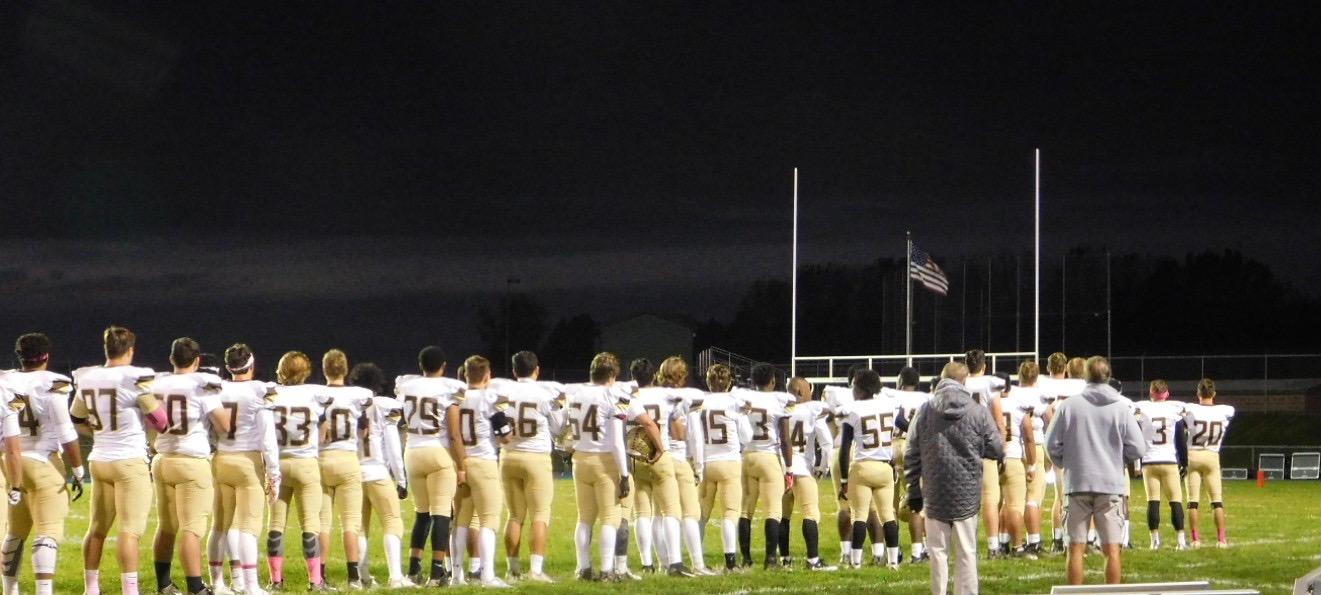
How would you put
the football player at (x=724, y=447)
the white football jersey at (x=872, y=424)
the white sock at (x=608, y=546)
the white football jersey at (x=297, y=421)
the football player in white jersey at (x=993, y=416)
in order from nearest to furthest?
the white football jersey at (x=297, y=421)
the white sock at (x=608, y=546)
the football player at (x=724, y=447)
the white football jersey at (x=872, y=424)
the football player in white jersey at (x=993, y=416)

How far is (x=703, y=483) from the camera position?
1333 cm

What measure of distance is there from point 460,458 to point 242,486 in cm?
170

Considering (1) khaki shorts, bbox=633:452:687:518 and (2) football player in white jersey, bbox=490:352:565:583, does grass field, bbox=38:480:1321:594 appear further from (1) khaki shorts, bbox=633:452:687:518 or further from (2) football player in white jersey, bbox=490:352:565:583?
(1) khaki shorts, bbox=633:452:687:518

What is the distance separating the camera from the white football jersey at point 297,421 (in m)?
11.0

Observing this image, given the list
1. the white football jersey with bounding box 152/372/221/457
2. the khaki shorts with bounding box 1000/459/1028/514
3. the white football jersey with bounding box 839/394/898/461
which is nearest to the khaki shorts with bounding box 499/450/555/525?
the white football jersey with bounding box 152/372/221/457

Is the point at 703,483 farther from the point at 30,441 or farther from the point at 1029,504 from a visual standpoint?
the point at 30,441

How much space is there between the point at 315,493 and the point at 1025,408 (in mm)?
6523

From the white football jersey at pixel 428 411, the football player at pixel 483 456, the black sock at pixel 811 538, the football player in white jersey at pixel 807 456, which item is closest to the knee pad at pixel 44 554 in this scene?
the white football jersey at pixel 428 411

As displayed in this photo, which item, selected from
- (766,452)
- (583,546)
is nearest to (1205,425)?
(766,452)

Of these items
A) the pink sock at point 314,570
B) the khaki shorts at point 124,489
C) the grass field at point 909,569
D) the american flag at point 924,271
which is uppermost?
the american flag at point 924,271

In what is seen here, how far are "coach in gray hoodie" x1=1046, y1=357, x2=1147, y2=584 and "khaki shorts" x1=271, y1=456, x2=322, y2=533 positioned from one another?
543 cm

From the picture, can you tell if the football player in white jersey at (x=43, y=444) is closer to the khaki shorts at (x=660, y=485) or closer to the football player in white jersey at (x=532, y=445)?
the football player in white jersey at (x=532, y=445)

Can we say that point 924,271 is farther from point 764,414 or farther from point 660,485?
point 660,485

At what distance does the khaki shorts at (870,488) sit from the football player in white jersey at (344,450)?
4262 mm
